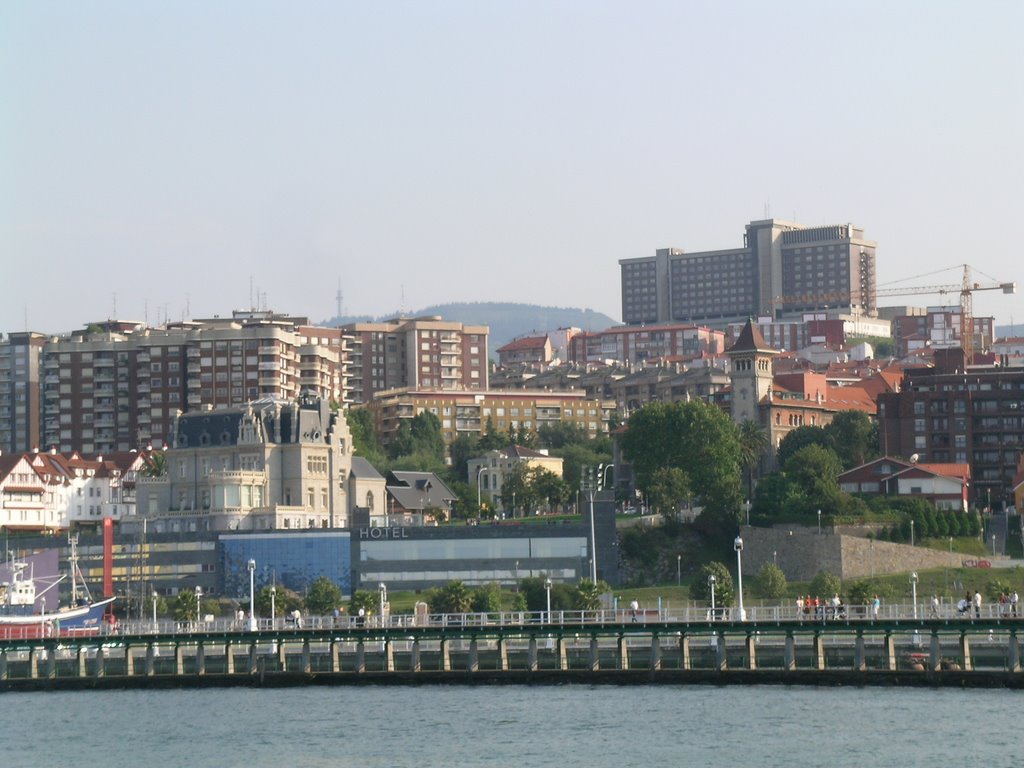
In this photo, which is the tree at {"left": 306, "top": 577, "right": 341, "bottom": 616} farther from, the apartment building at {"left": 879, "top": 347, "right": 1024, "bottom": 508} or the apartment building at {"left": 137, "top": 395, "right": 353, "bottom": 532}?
the apartment building at {"left": 879, "top": 347, "right": 1024, "bottom": 508}

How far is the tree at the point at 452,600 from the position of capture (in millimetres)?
139750

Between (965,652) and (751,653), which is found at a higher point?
(965,652)

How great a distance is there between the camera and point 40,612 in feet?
463

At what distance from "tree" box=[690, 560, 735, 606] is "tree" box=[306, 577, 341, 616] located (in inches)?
990

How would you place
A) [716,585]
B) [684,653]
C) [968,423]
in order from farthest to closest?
[968,423]
[716,585]
[684,653]

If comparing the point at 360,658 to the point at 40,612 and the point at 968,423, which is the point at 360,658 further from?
the point at 968,423

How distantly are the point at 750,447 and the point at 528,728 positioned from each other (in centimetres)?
10244

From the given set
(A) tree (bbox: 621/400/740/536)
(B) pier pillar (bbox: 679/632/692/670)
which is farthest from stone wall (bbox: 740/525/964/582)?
(B) pier pillar (bbox: 679/632/692/670)

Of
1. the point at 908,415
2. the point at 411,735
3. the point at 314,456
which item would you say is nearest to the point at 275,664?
the point at 411,735

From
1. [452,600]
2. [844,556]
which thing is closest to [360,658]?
[452,600]

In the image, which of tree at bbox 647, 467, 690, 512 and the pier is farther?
tree at bbox 647, 467, 690, 512

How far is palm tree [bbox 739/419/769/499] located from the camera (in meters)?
183

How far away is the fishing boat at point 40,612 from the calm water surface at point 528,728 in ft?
85.5

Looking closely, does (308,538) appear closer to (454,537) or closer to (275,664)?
(454,537)
